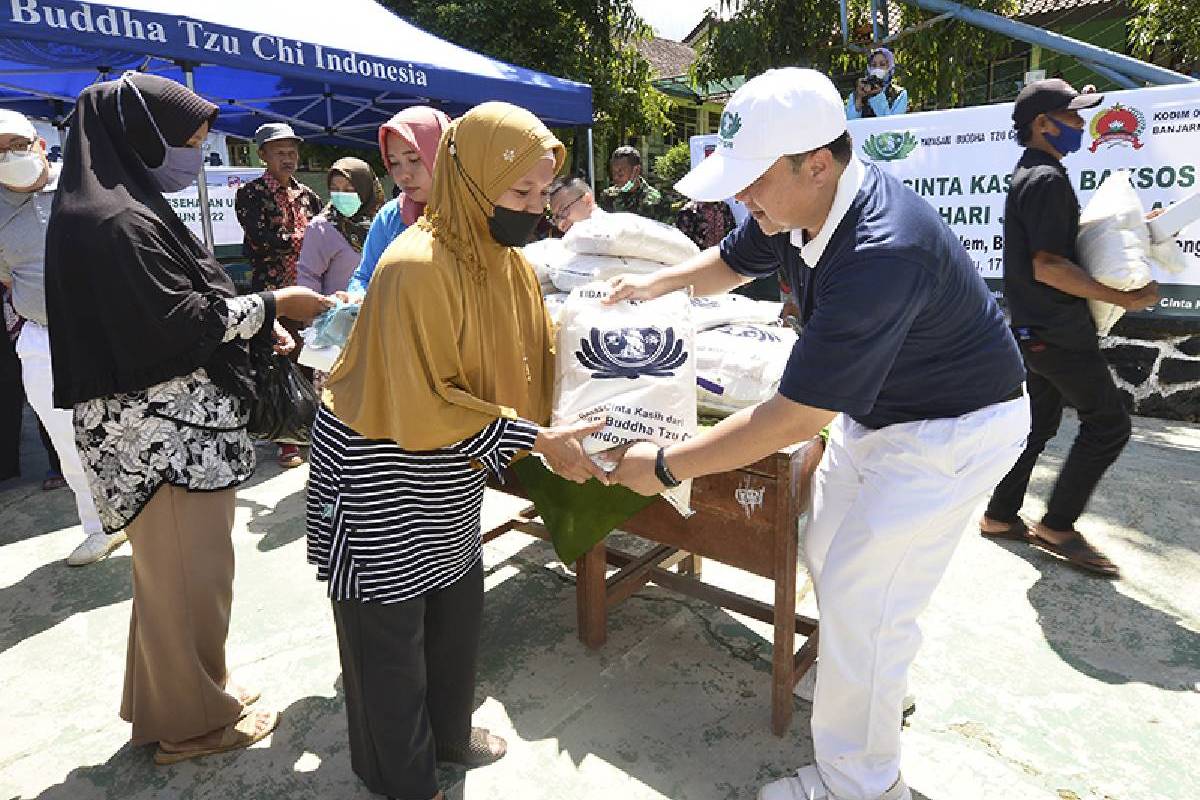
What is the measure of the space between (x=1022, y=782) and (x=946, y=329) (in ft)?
4.26

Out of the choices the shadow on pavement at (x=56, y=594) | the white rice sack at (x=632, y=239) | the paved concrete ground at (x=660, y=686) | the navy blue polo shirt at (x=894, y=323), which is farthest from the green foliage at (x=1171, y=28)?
the shadow on pavement at (x=56, y=594)

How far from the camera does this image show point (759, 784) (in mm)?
2117

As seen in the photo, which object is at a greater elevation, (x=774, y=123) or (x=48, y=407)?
(x=774, y=123)

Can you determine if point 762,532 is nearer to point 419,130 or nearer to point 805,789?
point 805,789

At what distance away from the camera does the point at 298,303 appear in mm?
2277

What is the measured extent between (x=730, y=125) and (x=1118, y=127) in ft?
13.6

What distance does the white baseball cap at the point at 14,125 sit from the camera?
305 cm

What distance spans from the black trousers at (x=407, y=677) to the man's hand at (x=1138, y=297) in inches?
104

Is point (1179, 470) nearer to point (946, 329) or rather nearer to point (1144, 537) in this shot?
point (1144, 537)

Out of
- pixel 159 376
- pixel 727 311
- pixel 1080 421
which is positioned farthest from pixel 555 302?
pixel 1080 421

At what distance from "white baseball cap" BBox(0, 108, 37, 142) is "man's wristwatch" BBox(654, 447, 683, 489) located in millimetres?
3003

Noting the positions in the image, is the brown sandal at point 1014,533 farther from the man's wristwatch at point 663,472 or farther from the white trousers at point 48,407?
the white trousers at point 48,407

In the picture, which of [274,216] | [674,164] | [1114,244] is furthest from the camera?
[674,164]

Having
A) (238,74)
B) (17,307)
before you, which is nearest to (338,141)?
(238,74)
